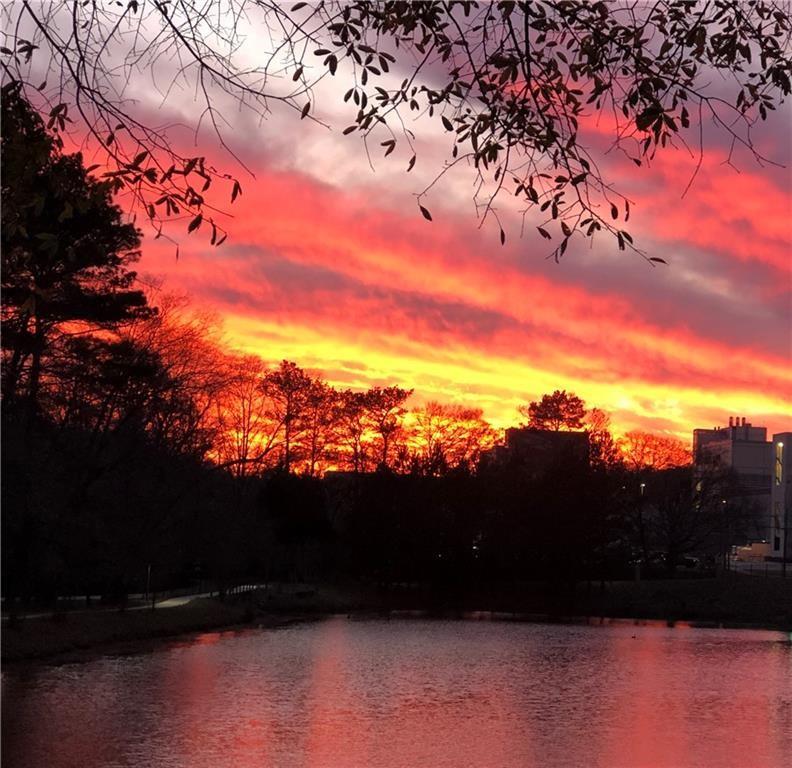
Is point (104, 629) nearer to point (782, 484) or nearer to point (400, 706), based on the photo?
point (400, 706)

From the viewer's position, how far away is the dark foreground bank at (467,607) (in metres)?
38.9

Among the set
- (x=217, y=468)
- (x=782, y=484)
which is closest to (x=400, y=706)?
(x=217, y=468)

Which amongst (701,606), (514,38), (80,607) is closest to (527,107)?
(514,38)

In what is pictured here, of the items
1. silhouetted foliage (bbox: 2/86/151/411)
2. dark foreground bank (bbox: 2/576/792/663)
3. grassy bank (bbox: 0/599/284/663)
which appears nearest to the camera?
silhouetted foliage (bbox: 2/86/151/411)

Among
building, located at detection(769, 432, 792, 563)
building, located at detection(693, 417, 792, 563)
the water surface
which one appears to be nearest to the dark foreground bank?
the water surface

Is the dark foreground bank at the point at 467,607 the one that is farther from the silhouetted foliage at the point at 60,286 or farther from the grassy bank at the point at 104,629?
the silhouetted foliage at the point at 60,286

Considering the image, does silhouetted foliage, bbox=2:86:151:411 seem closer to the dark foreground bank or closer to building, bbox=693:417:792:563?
the dark foreground bank

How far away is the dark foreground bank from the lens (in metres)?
38.9

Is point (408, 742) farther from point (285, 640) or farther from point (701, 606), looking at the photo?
point (701, 606)

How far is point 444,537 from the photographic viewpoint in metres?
71.8

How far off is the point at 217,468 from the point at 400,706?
24.4 metres

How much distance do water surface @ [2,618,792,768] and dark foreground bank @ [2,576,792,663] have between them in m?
2.48

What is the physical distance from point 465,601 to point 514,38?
6229 centimetres

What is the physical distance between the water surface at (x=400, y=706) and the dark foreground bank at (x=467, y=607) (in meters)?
2.48
